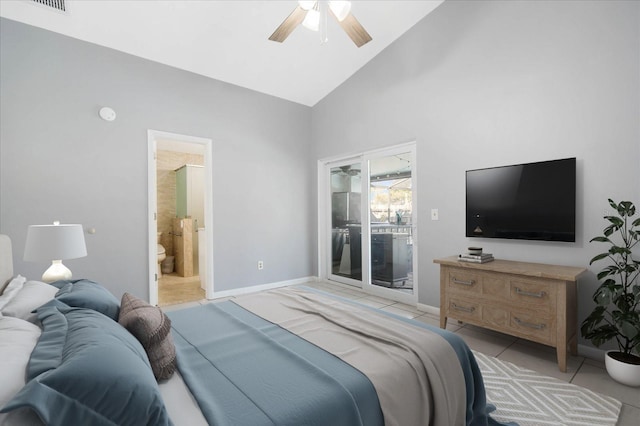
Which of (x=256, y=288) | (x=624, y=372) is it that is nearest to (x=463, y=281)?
(x=624, y=372)

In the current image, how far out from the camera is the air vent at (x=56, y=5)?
2.74m

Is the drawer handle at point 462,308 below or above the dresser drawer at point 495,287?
below

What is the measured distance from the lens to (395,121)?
→ 155 inches

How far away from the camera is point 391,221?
4.21m

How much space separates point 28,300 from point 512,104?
3896 mm

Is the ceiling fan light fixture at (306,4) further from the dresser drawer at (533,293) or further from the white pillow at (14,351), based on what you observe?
the dresser drawer at (533,293)

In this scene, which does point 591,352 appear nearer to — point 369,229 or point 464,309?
point 464,309

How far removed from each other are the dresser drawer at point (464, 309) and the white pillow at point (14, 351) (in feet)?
9.82

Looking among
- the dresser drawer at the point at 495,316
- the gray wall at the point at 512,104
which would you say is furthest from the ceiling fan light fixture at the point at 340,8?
the dresser drawer at the point at 495,316

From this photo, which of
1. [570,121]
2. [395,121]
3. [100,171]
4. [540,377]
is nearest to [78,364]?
[540,377]

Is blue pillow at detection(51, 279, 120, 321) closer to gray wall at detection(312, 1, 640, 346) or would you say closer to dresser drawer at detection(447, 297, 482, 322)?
dresser drawer at detection(447, 297, 482, 322)

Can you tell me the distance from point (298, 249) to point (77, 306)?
381 centimetres

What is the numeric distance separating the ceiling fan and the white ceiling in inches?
31.3

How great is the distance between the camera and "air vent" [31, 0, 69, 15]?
2.74 m
